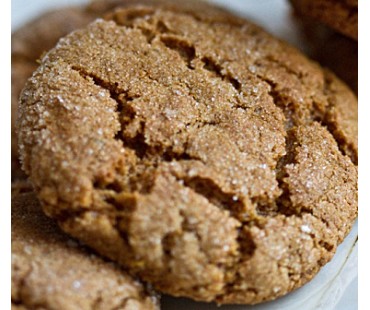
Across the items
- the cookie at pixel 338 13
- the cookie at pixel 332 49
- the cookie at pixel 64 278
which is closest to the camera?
the cookie at pixel 64 278

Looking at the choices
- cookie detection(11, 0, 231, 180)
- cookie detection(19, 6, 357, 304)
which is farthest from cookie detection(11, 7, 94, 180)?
cookie detection(19, 6, 357, 304)

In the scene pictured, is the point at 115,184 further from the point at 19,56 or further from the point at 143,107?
the point at 19,56

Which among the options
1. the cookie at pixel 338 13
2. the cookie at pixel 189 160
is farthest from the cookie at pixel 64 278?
the cookie at pixel 338 13

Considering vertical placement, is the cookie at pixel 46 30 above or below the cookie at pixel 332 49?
below

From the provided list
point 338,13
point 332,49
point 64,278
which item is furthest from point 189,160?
point 332,49

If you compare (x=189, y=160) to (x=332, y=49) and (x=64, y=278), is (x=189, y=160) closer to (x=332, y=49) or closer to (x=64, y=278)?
(x=64, y=278)

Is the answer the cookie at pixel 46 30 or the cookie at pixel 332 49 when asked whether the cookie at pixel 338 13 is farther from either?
the cookie at pixel 46 30

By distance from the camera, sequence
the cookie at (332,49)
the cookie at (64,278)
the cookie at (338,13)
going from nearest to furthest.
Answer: the cookie at (64,278) < the cookie at (338,13) < the cookie at (332,49)
